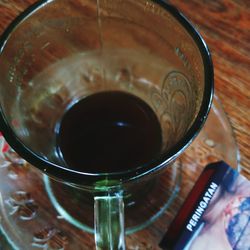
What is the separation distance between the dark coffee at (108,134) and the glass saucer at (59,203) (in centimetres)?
5

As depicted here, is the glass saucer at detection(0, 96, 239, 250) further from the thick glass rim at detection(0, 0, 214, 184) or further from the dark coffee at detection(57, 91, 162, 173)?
the thick glass rim at detection(0, 0, 214, 184)

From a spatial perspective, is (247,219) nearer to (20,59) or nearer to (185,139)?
(185,139)

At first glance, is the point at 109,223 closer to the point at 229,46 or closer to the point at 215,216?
the point at 215,216

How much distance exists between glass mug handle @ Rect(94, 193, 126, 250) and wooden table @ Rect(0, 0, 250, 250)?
0.12 meters

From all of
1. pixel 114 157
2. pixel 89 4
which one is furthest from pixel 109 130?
pixel 89 4

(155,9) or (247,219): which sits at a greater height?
(155,9)

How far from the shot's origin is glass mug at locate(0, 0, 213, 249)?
46cm

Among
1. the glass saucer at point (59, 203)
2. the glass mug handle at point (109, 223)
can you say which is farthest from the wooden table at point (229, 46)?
the glass mug handle at point (109, 223)

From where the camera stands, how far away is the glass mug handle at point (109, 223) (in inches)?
18.2

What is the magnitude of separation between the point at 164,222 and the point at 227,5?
1.05ft

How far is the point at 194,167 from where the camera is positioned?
23.9 inches

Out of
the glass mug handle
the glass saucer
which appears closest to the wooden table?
the glass saucer

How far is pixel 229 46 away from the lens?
2.19 ft

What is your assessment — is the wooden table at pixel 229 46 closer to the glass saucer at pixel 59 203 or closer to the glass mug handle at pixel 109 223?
the glass saucer at pixel 59 203
